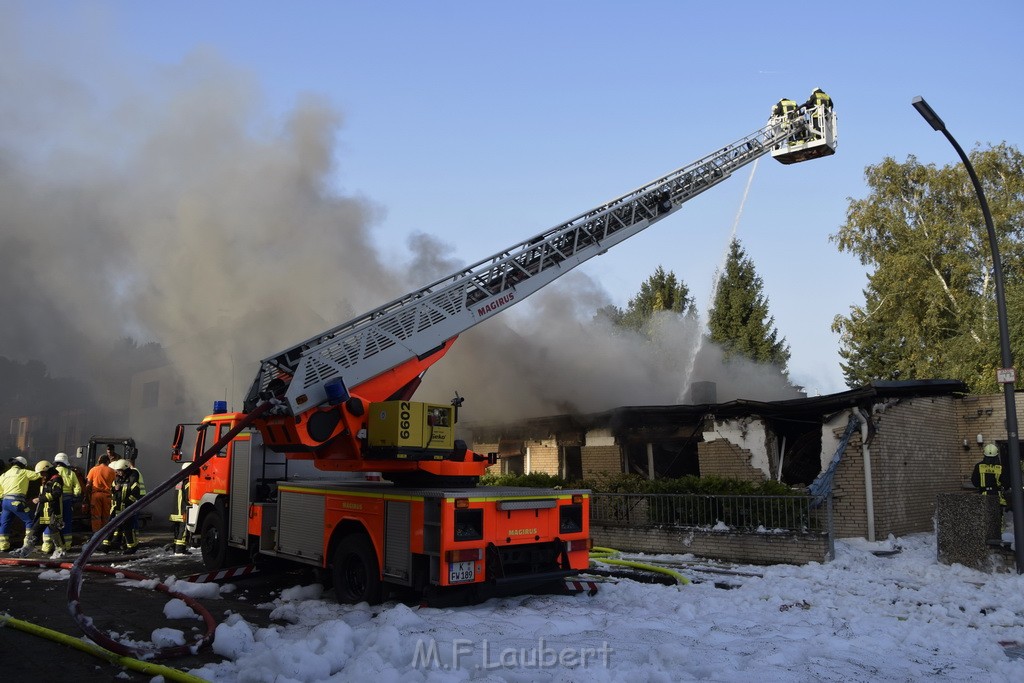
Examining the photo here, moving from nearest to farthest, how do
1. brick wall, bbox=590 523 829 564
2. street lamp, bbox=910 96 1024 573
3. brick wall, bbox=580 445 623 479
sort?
1. street lamp, bbox=910 96 1024 573
2. brick wall, bbox=590 523 829 564
3. brick wall, bbox=580 445 623 479

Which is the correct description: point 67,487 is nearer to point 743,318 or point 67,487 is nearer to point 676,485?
point 676,485

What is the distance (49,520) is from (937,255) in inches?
1201

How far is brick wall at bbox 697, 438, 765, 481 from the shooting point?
15602 millimetres

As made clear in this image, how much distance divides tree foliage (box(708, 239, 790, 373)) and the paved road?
99.7 feet

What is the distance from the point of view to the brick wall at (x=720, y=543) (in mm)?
11539

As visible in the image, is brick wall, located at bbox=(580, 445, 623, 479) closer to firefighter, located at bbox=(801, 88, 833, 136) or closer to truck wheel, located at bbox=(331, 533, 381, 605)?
firefighter, located at bbox=(801, 88, 833, 136)

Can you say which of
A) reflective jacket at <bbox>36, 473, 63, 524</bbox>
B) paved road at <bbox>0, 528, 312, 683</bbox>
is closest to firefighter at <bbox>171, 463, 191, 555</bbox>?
paved road at <bbox>0, 528, 312, 683</bbox>

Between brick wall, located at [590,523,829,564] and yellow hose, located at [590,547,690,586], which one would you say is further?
brick wall, located at [590,523,829,564]

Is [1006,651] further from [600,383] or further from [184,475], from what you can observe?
[600,383]

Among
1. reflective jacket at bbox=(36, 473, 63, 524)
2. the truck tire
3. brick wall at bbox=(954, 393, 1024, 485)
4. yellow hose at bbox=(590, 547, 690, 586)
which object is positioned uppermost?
brick wall at bbox=(954, 393, 1024, 485)

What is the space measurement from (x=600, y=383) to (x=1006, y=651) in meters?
13.1

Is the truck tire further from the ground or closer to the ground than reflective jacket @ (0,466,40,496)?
closer to the ground

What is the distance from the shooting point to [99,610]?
7.80 m

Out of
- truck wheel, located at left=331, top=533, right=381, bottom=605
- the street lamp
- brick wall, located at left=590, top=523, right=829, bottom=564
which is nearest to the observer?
truck wheel, located at left=331, top=533, right=381, bottom=605
